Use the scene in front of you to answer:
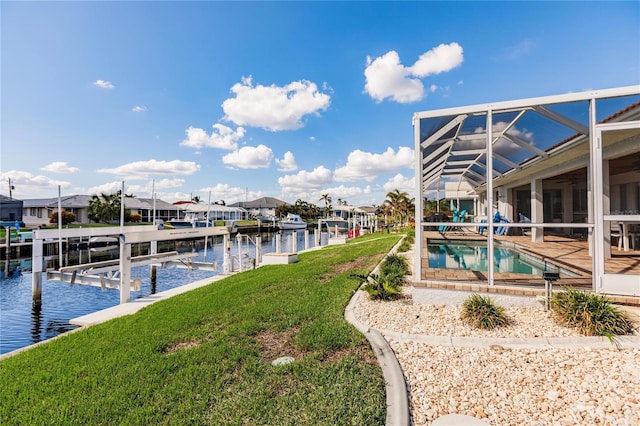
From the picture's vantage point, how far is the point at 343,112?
77.3 feet

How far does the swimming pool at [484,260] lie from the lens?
281 inches

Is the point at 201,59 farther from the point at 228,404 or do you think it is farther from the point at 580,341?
the point at 580,341

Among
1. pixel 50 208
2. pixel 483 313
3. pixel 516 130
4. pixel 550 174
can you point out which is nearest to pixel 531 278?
pixel 483 313

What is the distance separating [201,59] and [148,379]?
15094 mm

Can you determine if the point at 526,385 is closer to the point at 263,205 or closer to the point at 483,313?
the point at 483,313

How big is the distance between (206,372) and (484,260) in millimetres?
8102

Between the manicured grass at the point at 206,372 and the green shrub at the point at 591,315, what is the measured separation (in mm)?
2889

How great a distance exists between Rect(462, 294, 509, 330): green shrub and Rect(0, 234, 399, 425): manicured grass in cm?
179

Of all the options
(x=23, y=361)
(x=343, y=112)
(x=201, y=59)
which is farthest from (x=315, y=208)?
(x=23, y=361)

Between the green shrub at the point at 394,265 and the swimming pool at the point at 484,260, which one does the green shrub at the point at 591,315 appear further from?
the green shrub at the point at 394,265

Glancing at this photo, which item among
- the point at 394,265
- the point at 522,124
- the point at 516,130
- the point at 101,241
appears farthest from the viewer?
the point at 101,241

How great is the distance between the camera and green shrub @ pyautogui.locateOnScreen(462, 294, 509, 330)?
179 inches

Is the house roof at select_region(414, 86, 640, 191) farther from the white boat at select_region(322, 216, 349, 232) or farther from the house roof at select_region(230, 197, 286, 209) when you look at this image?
the house roof at select_region(230, 197, 286, 209)

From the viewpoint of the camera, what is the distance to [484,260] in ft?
29.3
